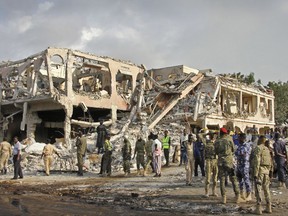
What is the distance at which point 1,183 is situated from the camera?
41.4ft

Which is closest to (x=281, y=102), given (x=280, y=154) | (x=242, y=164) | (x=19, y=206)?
(x=280, y=154)

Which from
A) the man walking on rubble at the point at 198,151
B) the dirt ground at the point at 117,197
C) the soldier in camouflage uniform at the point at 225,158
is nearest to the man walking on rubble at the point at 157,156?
the dirt ground at the point at 117,197

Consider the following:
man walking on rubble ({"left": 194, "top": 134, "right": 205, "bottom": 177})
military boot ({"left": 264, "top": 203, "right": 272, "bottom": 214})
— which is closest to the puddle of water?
military boot ({"left": 264, "top": 203, "right": 272, "bottom": 214})

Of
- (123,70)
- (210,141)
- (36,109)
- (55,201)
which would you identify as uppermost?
(123,70)

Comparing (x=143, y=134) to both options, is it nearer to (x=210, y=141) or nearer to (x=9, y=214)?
(x=210, y=141)

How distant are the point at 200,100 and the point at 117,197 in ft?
54.7

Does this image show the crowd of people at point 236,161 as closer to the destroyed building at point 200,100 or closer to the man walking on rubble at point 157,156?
the man walking on rubble at point 157,156

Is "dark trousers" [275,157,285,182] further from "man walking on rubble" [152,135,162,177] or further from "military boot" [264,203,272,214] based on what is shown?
"man walking on rubble" [152,135,162,177]

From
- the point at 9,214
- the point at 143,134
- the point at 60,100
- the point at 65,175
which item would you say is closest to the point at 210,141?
the point at 9,214

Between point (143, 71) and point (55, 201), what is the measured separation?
1869 centimetres

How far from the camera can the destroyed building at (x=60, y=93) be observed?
22.0m

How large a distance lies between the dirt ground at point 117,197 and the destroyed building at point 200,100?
10.8 meters

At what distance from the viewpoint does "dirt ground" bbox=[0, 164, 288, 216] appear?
7625mm

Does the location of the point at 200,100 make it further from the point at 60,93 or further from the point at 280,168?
the point at 280,168
